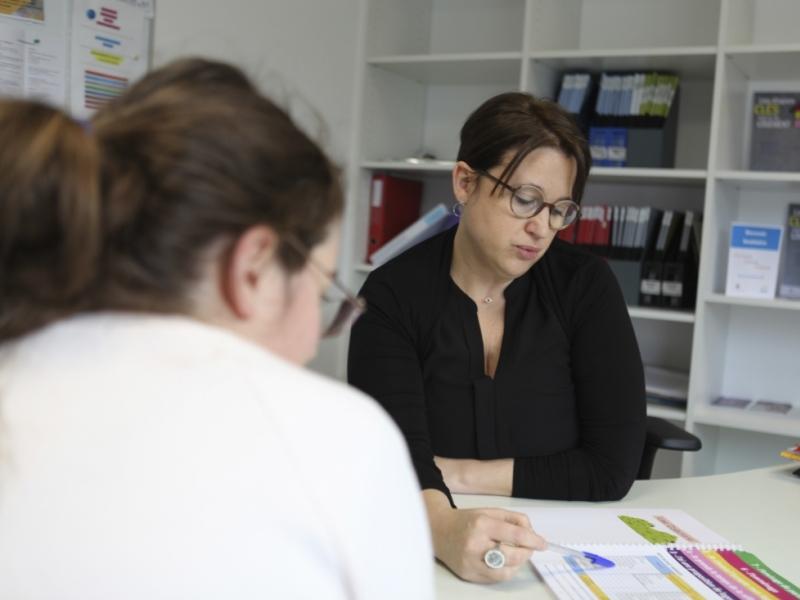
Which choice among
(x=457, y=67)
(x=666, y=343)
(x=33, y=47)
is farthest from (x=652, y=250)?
(x=33, y=47)

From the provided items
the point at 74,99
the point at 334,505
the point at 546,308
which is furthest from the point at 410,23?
the point at 334,505

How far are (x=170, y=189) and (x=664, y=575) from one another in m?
0.90

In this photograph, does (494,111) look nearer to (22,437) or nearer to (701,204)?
(22,437)

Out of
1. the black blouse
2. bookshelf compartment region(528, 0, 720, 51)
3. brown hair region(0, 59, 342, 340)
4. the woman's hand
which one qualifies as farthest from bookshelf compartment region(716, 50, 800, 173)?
brown hair region(0, 59, 342, 340)

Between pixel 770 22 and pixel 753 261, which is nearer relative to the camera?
pixel 753 261

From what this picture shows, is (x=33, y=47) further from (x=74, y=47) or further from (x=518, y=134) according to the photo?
(x=518, y=134)

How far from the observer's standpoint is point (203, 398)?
55cm

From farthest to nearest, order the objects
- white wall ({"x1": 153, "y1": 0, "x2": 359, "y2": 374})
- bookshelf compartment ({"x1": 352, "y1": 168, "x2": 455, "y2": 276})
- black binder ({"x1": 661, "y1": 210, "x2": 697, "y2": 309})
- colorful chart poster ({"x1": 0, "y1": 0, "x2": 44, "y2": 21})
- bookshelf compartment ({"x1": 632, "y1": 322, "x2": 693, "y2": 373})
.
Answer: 1. bookshelf compartment ({"x1": 352, "y1": 168, "x2": 455, "y2": 276})
2. bookshelf compartment ({"x1": 632, "y1": 322, "x2": 693, "y2": 373})
3. black binder ({"x1": 661, "y1": 210, "x2": 697, "y2": 309})
4. white wall ({"x1": 153, "y1": 0, "x2": 359, "y2": 374})
5. colorful chart poster ({"x1": 0, "y1": 0, "x2": 44, "y2": 21})

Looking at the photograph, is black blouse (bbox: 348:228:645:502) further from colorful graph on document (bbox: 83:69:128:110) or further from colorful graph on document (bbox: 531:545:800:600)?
colorful graph on document (bbox: 83:69:128:110)

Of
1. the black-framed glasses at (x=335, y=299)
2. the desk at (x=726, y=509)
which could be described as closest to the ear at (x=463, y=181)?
the desk at (x=726, y=509)

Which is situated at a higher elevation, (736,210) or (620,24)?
(620,24)

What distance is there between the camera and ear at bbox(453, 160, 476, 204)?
1642mm

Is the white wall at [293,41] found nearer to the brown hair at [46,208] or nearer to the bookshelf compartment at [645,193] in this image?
the bookshelf compartment at [645,193]

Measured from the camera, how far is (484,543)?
1139 mm
